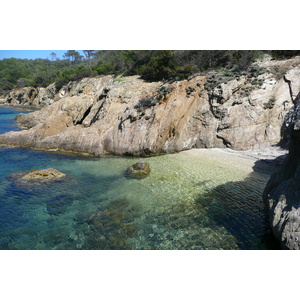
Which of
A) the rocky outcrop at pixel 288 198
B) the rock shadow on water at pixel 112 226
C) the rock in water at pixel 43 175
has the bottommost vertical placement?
the rock shadow on water at pixel 112 226

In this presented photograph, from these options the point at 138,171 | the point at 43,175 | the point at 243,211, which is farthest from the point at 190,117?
the point at 43,175

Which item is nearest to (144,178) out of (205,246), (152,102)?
(205,246)

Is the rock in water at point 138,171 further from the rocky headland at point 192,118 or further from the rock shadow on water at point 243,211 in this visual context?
the rock shadow on water at point 243,211

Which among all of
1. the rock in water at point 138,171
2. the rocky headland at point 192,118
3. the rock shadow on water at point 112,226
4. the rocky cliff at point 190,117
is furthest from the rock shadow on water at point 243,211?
the rocky cliff at point 190,117

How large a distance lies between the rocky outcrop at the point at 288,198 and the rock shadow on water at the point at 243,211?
31.6 inches

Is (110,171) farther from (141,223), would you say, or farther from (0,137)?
(0,137)

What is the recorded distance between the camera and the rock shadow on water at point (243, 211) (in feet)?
24.9

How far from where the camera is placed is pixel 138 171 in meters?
14.3

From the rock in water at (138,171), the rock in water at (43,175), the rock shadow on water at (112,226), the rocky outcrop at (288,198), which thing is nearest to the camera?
the rocky outcrop at (288,198)

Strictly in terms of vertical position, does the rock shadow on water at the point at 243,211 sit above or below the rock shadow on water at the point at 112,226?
above

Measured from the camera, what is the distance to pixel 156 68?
2553cm

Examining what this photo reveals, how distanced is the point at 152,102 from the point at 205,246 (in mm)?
A: 15951

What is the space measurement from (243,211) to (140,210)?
4542mm

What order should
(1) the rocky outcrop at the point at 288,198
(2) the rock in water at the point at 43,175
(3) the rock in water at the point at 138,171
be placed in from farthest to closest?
1. (3) the rock in water at the point at 138,171
2. (2) the rock in water at the point at 43,175
3. (1) the rocky outcrop at the point at 288,198
